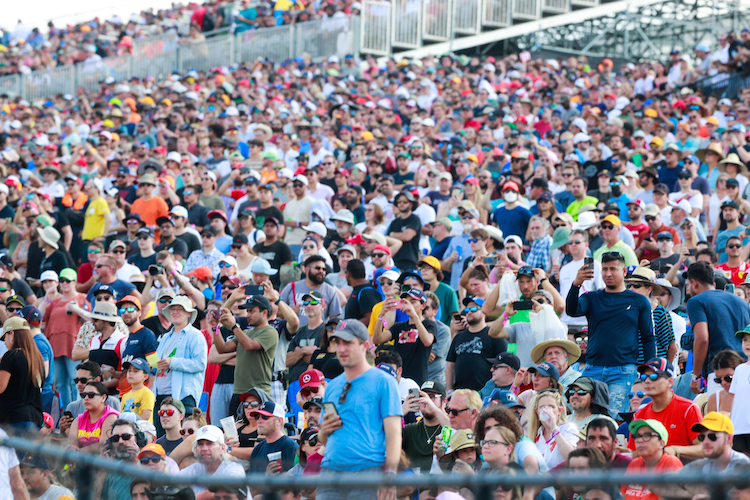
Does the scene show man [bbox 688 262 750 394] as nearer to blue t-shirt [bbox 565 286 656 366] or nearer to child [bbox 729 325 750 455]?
blue t-shirt [bbox 565 286 656 366]

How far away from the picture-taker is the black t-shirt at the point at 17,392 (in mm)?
8781

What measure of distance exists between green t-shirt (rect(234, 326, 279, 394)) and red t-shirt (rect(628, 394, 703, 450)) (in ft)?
12.0

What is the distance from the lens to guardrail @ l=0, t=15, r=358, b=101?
28391 millimetres

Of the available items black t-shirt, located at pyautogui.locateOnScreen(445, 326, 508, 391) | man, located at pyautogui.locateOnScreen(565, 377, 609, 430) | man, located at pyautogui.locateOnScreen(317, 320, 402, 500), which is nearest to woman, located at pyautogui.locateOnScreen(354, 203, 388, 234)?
black t-shirt, located at pyautogui.locateOnScreen(445, 326, 508, 391)

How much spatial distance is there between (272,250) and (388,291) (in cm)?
273

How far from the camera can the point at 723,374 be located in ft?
25.3

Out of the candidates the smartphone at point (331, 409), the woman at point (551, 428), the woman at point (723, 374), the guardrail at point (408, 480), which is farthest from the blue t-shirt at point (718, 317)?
the guardrail at point (408, 480)

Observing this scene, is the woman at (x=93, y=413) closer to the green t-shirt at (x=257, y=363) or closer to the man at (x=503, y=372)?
the green t-shirt at (x=257, y=363)

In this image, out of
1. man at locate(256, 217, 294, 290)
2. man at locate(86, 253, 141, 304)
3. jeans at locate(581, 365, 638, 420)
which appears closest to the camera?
jeans at locate(581, 365, 638, 420)

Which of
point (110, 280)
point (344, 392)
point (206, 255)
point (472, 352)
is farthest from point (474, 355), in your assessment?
point (110, 280)

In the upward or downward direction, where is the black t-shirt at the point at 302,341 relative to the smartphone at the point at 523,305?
downward

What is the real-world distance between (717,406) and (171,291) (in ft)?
19.2

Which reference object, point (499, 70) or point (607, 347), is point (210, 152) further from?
point (607, 347)

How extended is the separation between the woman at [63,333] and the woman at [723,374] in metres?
6.76
